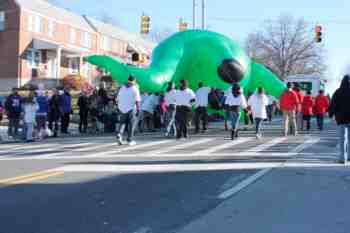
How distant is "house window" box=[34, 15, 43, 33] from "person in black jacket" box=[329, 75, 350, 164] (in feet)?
150

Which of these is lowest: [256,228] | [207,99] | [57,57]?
[256,228]

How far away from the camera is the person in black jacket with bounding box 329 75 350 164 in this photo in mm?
11953

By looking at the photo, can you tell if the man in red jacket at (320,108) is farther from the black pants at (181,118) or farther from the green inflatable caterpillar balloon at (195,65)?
the black pants at (181,118)

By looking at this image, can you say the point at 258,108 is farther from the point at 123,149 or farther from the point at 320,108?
the point at 123,149

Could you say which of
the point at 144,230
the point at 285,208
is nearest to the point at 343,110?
the point at 285,208

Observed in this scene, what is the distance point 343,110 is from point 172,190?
4.81 metres

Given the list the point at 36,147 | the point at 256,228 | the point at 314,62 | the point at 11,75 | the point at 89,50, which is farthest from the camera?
the point at 314,62

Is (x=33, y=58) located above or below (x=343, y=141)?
above

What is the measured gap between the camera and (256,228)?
6.61 metres

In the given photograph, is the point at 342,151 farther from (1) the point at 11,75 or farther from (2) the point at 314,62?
(2) the point at 314,62

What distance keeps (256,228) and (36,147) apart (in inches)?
404

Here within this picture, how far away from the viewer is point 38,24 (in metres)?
55.0

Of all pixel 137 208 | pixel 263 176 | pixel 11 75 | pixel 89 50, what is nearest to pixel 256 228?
pixel 137 208

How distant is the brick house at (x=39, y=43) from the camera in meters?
52.2
